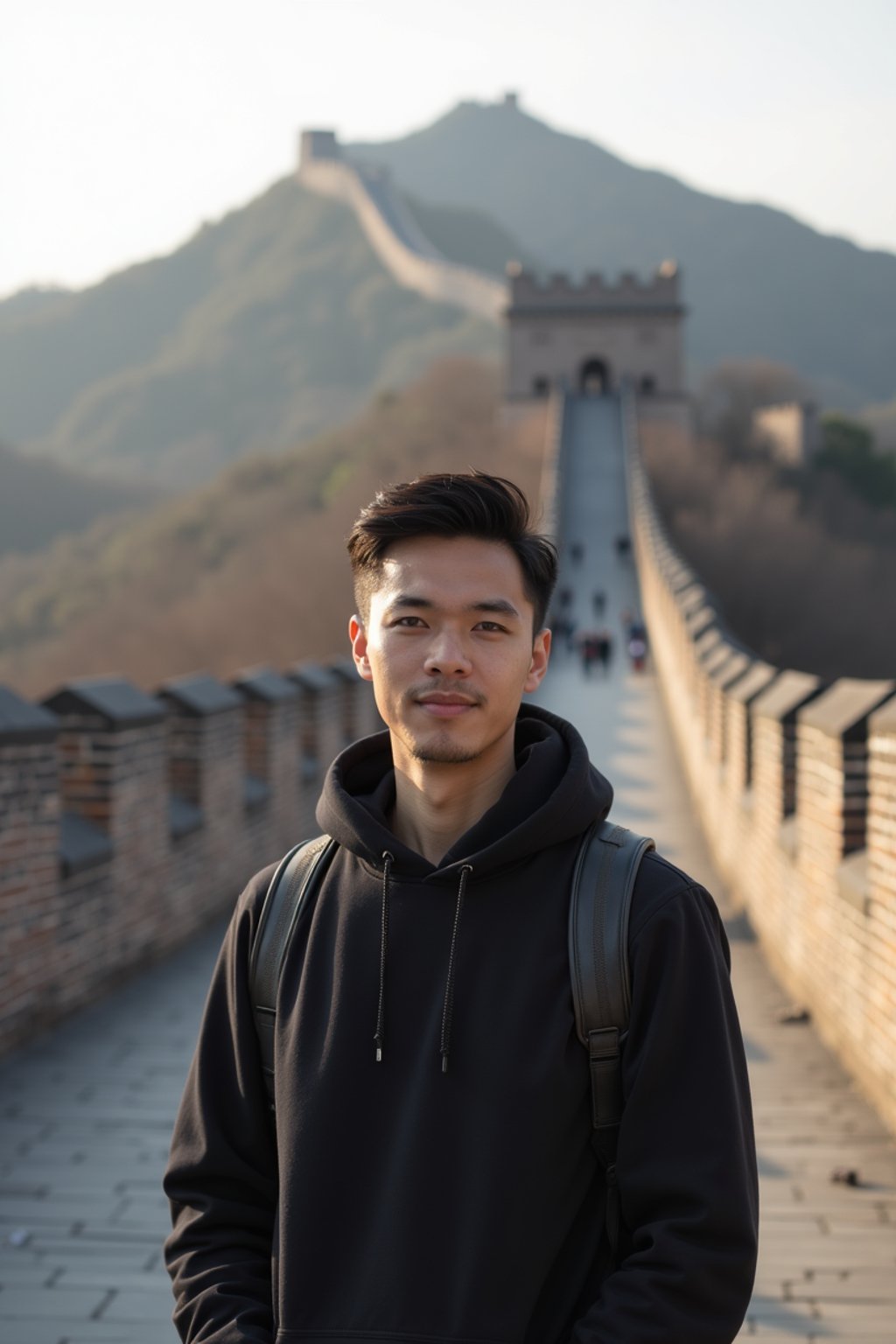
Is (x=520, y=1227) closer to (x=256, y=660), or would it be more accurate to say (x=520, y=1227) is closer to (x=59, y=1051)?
(x=59, y=1051)

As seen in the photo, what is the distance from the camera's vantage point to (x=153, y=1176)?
4594 mm

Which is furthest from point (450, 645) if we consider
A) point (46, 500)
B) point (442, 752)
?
point (46, 500)

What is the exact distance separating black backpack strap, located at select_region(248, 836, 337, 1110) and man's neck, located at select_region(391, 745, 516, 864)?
5.6 inches

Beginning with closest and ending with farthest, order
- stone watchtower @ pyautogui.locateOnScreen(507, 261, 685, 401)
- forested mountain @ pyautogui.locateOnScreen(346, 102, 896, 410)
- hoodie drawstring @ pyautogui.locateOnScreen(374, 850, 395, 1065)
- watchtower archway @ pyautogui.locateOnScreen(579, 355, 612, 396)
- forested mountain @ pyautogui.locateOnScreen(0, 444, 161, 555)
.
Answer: hoodie drawstring @ pyautogui.locateOnScreen(374, 850, 395, 1065) < stone watchtower @ pyautogui.locateOnScreen(507, 261, 685, 401) < watchtower archway @ pyautogui.locateOnScreen(579, 355, 612, 396) < forested mountain @ pyautogui.locateOnScreen(0, 444, 161, 555) < forested mountain @ pyautogui.locateOnScreen(346, 102, 896, 410)

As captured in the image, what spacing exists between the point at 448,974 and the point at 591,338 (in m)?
68.1

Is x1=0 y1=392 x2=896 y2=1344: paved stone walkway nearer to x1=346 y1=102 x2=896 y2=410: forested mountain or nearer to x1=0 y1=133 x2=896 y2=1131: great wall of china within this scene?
x1=0 y1=133 x2=896 y2=1131: great wall of china

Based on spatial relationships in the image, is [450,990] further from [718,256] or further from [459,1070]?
[718,256]

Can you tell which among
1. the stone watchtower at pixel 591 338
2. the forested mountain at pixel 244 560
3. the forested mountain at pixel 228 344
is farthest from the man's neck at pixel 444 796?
the forested mountain at pixel 228 344

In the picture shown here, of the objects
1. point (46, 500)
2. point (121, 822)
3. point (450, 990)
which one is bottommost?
point (121, 822)

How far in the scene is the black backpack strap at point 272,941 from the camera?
2.19m

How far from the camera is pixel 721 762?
36.0ft

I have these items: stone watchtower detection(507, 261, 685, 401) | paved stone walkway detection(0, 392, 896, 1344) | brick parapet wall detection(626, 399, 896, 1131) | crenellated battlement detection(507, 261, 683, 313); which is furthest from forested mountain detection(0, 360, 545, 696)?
paved stone walkway detection(0, 392, 896, 1344)

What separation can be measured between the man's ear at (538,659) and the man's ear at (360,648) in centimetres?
23

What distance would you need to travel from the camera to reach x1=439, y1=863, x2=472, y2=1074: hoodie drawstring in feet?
6.46
